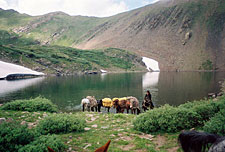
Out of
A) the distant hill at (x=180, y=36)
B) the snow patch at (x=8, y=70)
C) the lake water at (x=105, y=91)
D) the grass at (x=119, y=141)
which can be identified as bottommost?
the lake water at (x=105, y=91)

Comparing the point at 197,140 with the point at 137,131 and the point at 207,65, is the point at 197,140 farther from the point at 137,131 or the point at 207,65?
the point at 207,65

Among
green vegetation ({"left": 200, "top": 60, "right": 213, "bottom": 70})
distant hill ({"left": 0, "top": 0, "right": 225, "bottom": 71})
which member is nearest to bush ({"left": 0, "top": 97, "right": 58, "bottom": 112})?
distant hill ({"left": 0, "top": 0, "right": 225, "bottom": 71})

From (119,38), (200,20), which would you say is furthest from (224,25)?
(119,38)

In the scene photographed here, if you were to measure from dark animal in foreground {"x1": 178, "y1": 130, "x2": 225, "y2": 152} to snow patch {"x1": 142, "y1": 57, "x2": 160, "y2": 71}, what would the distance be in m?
114

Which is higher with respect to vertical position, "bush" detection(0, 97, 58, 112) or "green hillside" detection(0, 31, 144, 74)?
"green hillside" detection(0, 31, 144, 74)

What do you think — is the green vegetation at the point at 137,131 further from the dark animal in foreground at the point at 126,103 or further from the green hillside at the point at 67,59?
the green hillside at the point at 67,59

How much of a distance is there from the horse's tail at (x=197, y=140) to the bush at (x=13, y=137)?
5.01 meters

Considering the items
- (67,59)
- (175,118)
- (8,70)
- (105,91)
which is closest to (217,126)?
(175,118)

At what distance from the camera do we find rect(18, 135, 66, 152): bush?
526 cm

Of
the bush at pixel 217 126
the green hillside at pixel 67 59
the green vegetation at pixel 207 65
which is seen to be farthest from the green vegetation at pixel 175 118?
the green vegetation at pixel 207 65

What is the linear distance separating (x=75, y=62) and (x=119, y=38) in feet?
211

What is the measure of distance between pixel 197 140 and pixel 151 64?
4679 inches

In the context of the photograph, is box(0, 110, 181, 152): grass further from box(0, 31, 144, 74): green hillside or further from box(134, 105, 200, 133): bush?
box(0, 31, 144, 74): green hillside

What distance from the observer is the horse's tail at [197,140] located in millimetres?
3861
